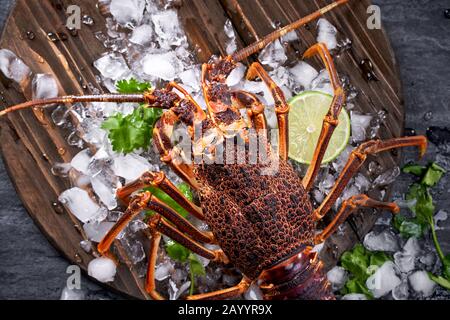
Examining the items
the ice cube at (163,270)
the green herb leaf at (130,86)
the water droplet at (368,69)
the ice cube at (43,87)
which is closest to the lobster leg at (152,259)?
the ice cube at (163,270)

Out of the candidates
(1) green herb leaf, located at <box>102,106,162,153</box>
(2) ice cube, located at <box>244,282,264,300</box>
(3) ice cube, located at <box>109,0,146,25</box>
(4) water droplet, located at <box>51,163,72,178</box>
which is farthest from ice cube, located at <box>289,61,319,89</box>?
(4) water droplet, located at <box>51,163,72,178</box>

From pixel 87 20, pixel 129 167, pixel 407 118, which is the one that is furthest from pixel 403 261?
pixel 87 20

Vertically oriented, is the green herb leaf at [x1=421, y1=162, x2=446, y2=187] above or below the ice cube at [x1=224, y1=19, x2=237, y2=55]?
below

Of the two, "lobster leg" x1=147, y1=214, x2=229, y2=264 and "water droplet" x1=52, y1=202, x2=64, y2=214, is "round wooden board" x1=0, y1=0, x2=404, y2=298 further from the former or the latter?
"lobster leg" x1=147, y1=214, x2=229, y2=264

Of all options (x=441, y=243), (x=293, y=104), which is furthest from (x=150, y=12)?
(x=441, y=243)

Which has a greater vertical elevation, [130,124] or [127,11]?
[127,11]

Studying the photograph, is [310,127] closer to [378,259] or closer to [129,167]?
[378,259]
